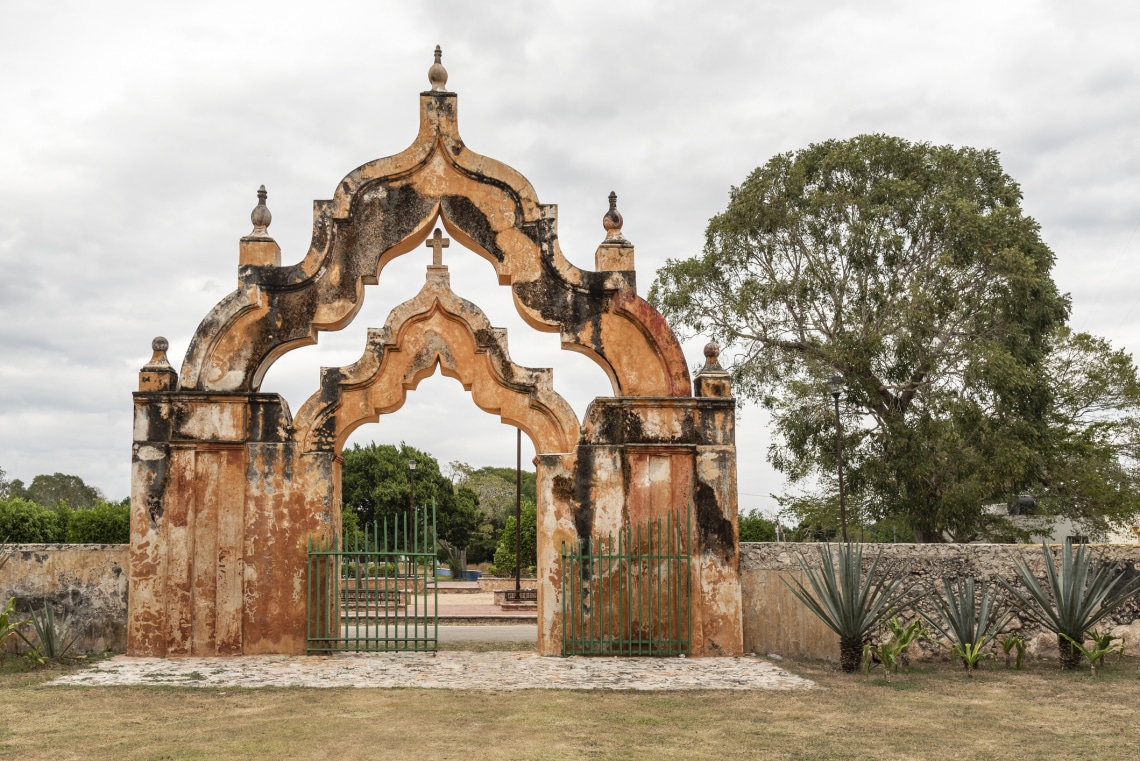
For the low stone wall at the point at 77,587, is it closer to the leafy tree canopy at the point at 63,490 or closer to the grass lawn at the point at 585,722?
the grass lawn at the point at 585,722

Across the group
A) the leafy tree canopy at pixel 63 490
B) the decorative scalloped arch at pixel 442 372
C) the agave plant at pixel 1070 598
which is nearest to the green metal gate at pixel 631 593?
Answer: the decorative scalloped arch at pixel 442 372

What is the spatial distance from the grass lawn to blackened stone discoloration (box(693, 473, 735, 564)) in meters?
2.00

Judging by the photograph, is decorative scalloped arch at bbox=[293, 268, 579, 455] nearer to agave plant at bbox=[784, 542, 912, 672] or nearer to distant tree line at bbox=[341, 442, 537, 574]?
agave plant at bbox=[784, 542, 912, 672]

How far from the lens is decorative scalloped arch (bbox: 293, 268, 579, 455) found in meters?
10.7

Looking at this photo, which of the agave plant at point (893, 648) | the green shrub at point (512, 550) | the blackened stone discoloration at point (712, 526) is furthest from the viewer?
the green shrub at point (512, 550)

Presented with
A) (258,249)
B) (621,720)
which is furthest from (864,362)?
(621,720)

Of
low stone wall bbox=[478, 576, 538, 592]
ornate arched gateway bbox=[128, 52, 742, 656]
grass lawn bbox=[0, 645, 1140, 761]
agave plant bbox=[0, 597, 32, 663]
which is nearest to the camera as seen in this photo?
grass lawn bbox=[0, 645, 1140, 761]

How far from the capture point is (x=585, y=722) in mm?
7039

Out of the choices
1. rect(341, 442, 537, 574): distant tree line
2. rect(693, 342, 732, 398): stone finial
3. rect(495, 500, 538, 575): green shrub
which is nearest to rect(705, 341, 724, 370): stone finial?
rect(693, 342, 732, 398): stone finial

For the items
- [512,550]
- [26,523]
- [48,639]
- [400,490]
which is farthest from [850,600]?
[400,490]

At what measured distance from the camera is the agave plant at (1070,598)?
941cm

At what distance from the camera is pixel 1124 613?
1023cm

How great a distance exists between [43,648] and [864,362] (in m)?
15.4

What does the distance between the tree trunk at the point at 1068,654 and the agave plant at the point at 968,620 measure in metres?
0.52
